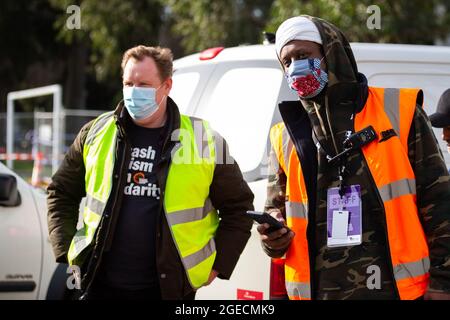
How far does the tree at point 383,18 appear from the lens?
11.4m

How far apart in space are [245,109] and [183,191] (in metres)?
1.12

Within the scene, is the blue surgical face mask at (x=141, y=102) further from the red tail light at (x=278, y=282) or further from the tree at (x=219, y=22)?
the tree at (x=219, y=22)

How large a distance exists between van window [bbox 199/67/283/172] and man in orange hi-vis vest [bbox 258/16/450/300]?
1144 millimetres

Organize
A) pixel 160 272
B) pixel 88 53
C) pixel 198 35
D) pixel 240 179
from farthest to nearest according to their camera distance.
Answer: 1. pixel 88 53
2. pixel 198 35
3. pixel 240 179
4. pixel 160 272

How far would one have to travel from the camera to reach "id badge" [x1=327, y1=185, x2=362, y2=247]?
10.2ft

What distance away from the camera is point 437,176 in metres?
3.08

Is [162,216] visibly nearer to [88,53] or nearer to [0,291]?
[0,291]

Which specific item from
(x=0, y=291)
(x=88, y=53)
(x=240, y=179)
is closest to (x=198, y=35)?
(x=0, y=291)

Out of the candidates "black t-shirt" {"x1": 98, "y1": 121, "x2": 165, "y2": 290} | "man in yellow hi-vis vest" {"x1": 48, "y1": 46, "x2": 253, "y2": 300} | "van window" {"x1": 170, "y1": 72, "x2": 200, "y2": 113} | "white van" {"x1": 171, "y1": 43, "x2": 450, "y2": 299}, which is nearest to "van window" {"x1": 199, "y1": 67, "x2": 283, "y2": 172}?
"white van" {"x1": 171, "y1": 43, "x2": 450, "y2": 299}

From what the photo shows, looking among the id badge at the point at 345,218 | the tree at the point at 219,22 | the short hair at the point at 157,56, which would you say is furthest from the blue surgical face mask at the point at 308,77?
the tree at the point at 219,22

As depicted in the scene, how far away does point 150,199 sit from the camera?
3633 mm

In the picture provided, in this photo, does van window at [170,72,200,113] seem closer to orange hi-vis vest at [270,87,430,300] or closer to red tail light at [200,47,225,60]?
red tail light at [200,47,225,60]

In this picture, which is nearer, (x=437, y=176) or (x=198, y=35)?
(x=437, y=176)
